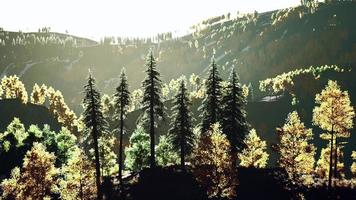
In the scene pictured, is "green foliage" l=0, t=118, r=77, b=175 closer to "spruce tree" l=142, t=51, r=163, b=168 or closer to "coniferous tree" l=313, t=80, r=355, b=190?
"spruce tree" l=142, t=51, r=163, b=168

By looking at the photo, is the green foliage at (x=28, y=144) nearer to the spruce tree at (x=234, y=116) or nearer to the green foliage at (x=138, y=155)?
the green foliage at (x=138, y=155)

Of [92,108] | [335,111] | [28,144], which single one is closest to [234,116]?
[335,111]

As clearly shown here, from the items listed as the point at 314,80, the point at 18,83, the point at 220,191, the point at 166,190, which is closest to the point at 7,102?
the point at 18,83

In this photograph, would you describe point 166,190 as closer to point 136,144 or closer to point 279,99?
point 136,144

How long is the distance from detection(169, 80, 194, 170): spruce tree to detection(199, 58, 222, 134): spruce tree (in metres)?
2.35

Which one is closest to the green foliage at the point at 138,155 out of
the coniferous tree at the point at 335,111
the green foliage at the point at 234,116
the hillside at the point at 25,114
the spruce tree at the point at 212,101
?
the spruce tree at the point at 212,101

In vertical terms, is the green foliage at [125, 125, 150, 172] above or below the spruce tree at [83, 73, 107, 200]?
below

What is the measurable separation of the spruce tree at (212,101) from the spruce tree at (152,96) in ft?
22.0

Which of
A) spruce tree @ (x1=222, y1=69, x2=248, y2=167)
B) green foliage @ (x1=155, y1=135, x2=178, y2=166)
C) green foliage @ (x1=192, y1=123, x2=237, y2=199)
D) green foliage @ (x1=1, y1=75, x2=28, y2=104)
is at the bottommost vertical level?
green foliage @ (x1=155, y1=135, x2=178, y2=166)

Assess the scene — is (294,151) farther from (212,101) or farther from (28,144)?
(28,144)

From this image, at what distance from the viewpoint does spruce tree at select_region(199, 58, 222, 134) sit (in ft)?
189

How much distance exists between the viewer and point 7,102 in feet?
419

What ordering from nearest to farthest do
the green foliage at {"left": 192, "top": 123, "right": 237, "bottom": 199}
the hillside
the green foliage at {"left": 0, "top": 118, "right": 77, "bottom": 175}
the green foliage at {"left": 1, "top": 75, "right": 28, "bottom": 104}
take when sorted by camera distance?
1. the green foliage at {"left": 192, "top": 123, "right": 237, "bottom": 199}
2. the green foliage at {"left": 0, "top": 118, "right": 77, "bottom": 175}
3. the hillside
4. the green foliage at {"left": 1, "top": 75, "right": 28, "bottom": 104}

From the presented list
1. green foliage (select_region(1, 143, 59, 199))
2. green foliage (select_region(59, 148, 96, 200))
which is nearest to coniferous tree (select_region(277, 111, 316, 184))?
green foliage (select_region(59, 148, 96, 200))
